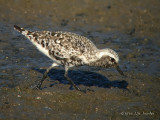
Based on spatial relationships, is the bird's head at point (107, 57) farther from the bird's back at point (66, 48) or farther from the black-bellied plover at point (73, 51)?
the bird's back at point (66, 48)

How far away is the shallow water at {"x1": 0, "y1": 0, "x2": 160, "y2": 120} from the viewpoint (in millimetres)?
8828

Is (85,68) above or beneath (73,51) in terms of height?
beneath

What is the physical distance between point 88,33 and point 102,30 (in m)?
0.80

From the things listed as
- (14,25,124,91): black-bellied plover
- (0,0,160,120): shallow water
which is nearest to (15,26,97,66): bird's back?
(14,25,124,91): black-bellied plover

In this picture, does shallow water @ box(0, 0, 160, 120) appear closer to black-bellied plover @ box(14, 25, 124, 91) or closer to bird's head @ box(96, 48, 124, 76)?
black-bellied plover @ box(14, 25, 124, 91)

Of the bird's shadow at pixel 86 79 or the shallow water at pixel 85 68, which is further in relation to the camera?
the bird's shadow at pixel 86 79

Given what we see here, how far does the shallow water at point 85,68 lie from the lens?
883 cm

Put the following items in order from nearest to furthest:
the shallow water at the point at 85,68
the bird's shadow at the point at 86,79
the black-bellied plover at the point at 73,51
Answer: the shallow water at the point at 85,68 < the black-bellied plover at the point at 73,51 < the bird's shadow at the point at 86,79

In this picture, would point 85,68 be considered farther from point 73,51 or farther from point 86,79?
point 73,51

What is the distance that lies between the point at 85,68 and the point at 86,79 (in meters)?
0.86

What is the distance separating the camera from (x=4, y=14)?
15.2 m

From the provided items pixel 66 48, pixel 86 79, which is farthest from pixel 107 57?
pixel 86 79

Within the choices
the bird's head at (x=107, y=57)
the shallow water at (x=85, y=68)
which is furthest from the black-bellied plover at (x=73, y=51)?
the shallow water at (x=85, y=68)

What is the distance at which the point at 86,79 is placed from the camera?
10805 millimetres
